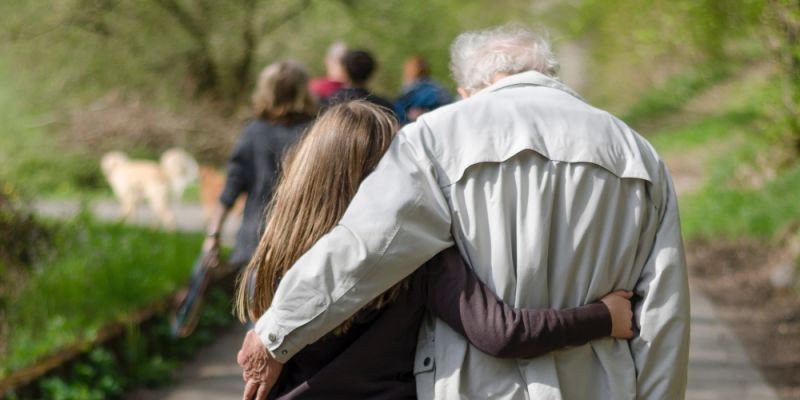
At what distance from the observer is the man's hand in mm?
2670

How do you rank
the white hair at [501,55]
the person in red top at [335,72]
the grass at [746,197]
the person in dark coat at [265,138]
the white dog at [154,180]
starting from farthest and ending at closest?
1. the white dog at [154,180]
2. the grass at [746,197]
3. the person in red top at [335,72]
4. the person in dark coat at [265,138]
5. the white hair at [501,55]

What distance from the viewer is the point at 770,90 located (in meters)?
7.56

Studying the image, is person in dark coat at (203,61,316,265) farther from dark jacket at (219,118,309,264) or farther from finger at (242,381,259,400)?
finger at (242,381,259,400)

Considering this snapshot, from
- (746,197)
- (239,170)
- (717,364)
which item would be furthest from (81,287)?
(746,197)

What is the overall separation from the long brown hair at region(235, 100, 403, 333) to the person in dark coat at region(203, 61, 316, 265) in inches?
109

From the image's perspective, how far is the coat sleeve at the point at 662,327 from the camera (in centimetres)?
270

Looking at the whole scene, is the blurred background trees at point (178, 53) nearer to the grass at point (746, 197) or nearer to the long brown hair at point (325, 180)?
the grass at point (746, 197)

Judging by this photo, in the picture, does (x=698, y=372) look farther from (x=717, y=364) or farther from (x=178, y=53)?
(x=178, y=53)

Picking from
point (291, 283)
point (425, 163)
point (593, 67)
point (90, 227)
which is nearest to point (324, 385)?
point (291, 283)

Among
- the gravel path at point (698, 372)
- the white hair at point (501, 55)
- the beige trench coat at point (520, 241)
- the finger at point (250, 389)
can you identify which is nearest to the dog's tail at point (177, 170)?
the gravel path at point (698, 372)

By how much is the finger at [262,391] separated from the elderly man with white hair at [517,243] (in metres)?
0.02

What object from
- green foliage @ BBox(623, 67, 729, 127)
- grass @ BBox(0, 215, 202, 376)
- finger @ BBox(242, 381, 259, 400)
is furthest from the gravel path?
green foliage @ BBox(623, 67, 729, 127)

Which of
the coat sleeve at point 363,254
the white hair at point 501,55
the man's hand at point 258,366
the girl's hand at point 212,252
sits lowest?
the girl's hand at point 212,252

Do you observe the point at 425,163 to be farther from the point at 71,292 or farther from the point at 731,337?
the point at 731,337
